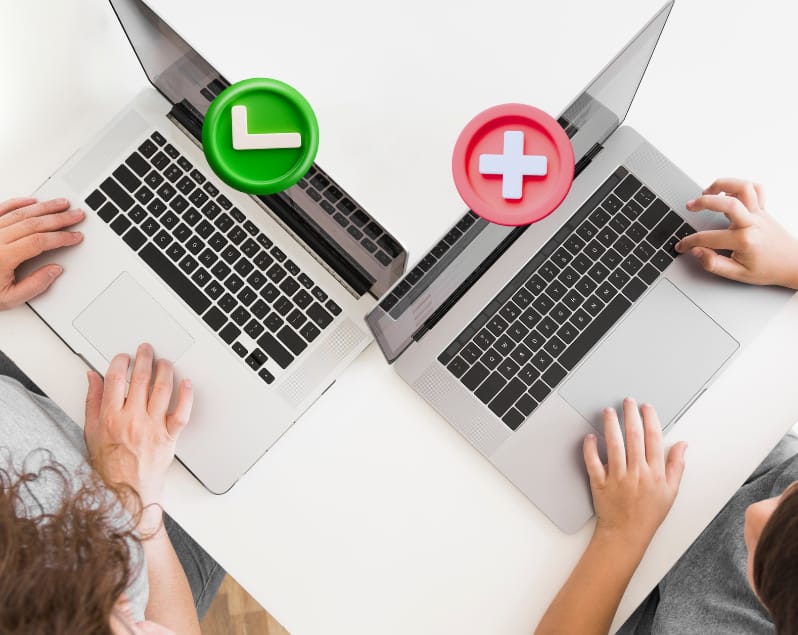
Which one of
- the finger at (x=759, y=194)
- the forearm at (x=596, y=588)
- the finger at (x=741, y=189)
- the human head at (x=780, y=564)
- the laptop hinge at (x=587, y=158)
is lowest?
the forearm at (x=596, y=588)

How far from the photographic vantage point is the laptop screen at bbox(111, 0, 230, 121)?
771mm

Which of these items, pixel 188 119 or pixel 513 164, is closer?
pixel 513 164

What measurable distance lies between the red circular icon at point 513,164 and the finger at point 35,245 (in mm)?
499

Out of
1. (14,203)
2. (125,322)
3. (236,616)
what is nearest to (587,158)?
(125,322)

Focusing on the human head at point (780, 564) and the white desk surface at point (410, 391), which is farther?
the white desk surface at point (410, 391)

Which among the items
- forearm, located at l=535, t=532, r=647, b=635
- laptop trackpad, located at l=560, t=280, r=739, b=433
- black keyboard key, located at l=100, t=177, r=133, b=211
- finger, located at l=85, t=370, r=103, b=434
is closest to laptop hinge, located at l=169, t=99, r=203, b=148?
black keyboard key, located at l=100, t=177, r=133, b=211

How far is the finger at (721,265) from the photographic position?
2.87ft

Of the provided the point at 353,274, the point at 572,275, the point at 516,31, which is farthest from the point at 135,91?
the point at 572,275

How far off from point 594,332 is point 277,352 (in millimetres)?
388

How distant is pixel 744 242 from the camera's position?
0.85 metres

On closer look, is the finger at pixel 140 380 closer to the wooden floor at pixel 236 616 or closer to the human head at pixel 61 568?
the human head at pixel 61 568

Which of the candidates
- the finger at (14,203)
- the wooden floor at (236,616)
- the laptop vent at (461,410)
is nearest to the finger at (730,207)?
the laptop vent at (461,410)

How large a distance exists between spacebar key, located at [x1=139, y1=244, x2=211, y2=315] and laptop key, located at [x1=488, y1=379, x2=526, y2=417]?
1.21 feet

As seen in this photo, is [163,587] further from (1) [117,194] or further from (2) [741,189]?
(2) [741,189]
